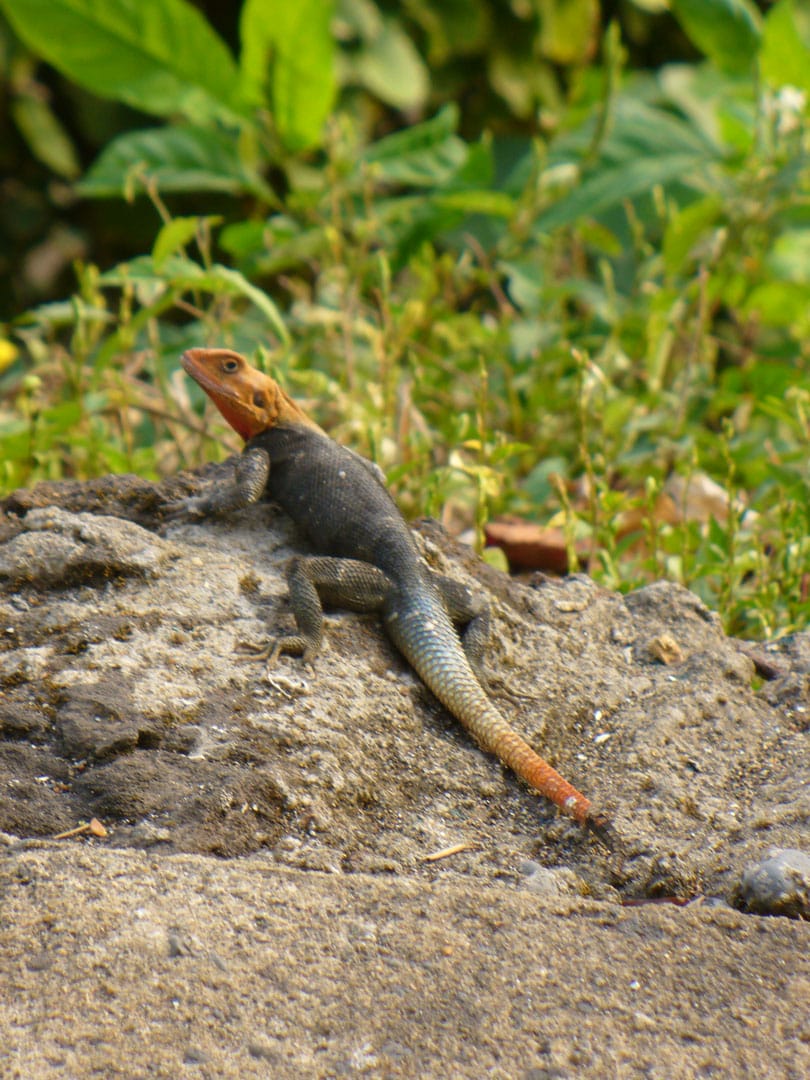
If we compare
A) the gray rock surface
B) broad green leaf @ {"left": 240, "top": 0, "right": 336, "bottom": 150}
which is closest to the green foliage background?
broad green leaf @ {"left": 240, "top": 0, "right": 336, "bottom": 150}

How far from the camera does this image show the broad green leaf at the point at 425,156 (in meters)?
4.88

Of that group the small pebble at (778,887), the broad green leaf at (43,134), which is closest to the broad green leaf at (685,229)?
the small pebble at (778,887)

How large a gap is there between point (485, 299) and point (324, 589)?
355cm

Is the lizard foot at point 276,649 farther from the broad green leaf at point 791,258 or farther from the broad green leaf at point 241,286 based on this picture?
the broad green leaf at point 791,258

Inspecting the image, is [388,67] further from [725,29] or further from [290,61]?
[725,29]

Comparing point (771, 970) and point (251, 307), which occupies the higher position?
point (771, 970)

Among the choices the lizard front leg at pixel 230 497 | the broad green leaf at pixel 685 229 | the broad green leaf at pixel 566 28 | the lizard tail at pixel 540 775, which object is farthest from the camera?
the broad green leaf at pixel 566 28

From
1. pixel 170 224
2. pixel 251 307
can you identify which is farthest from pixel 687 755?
pixel 251 307

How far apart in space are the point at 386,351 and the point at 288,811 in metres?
2.52

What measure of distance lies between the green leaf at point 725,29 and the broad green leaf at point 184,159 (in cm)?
192

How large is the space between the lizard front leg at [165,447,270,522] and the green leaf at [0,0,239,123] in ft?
8.41

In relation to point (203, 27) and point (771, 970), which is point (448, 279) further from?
point (771, 970)

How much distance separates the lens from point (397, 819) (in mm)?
2197

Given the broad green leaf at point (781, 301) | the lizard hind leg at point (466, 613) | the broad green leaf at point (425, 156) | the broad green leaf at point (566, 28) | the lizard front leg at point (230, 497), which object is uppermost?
the broad green leaf at point (566, 28)
